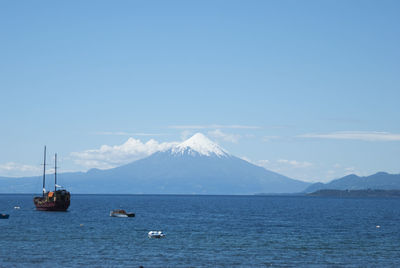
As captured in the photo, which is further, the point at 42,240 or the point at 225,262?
the point at 42,240

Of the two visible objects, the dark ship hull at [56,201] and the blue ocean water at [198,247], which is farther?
the dark ship hull at [56,201]

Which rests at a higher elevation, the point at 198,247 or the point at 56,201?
the point at 56,201

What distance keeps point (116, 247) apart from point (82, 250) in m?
5.25

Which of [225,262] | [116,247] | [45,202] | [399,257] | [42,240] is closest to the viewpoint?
[225,262]

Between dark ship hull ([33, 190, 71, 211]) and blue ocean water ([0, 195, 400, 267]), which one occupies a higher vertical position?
dark ship hull ([33, 190, 71, 211])

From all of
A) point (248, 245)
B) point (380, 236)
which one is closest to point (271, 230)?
point (380, 236)

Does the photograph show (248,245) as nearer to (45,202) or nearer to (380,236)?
(380,236)

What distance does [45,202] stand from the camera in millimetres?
159250

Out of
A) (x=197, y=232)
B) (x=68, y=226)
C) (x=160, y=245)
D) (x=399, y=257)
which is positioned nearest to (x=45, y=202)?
(x=68, y=226)

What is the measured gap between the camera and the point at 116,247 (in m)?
75.4

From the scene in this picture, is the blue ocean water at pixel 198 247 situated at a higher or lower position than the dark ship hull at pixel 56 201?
lower

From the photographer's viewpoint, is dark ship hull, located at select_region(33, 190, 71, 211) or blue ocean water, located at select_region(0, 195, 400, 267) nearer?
blue ocean water, located at select_region(0, 195, 400, 267)

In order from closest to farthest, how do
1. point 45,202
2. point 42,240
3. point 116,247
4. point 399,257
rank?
point 399,257 → point 116,247 → point 42,240 → point 45,202

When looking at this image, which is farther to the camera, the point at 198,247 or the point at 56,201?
the point at 56,201
